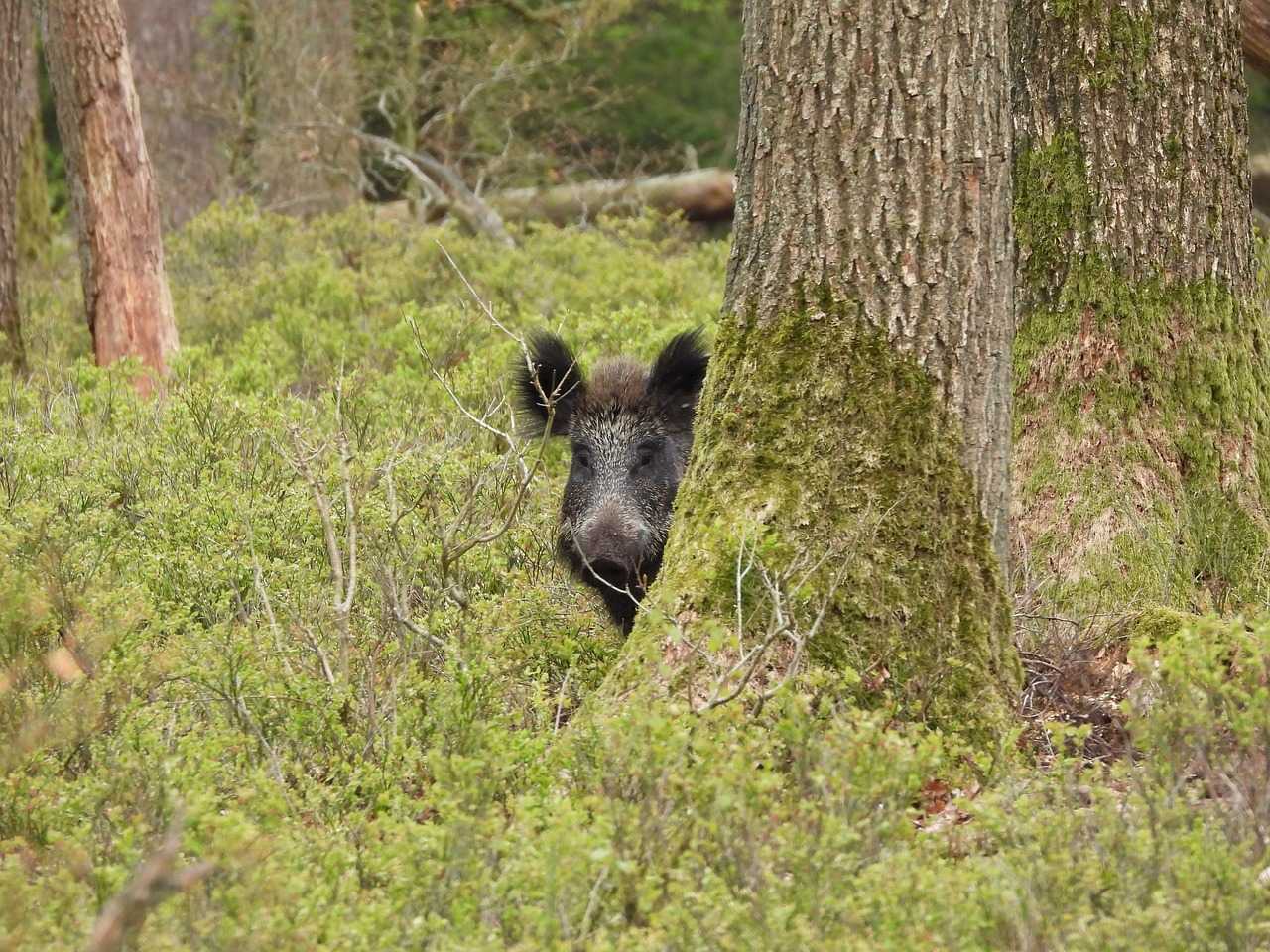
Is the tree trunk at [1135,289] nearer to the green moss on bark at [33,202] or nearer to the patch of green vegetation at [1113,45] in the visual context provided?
the patch of green vegetation at [1113,45]

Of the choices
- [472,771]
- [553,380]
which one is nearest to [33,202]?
[553,380]

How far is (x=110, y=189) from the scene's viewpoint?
11.0m

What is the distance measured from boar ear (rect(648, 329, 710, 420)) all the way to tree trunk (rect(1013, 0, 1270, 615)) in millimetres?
1482

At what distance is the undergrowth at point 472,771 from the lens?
336cm

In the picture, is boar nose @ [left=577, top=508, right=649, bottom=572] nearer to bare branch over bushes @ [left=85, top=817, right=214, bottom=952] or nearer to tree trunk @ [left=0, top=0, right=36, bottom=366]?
bare branch over bushes @ [left=85, top=817, right=214, bottom=952]

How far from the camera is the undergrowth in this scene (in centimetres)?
336

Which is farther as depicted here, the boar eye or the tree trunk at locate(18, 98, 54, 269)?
the tree trunk at locate(18, 98, 54, 269)

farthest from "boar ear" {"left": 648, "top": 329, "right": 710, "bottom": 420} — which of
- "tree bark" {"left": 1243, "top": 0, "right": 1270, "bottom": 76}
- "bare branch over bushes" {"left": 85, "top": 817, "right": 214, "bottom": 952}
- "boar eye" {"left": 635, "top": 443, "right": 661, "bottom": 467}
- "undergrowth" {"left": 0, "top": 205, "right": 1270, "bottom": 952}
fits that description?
"bare branch over bushes" {"left": 85, "top": 817, "right": 214, "bottom": 952}

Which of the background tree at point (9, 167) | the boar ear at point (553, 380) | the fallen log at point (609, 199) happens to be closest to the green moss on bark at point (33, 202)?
the fallen log at point (609, 199)

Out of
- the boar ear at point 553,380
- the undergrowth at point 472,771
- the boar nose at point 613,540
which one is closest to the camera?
the undergrowth at point 472,771

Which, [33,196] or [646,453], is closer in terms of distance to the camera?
[646,453]

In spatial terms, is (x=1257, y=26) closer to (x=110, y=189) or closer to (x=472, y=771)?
(x=472, y=771)

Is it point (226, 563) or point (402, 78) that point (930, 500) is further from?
point (402, 78)

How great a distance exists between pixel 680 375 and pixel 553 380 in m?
0.57
